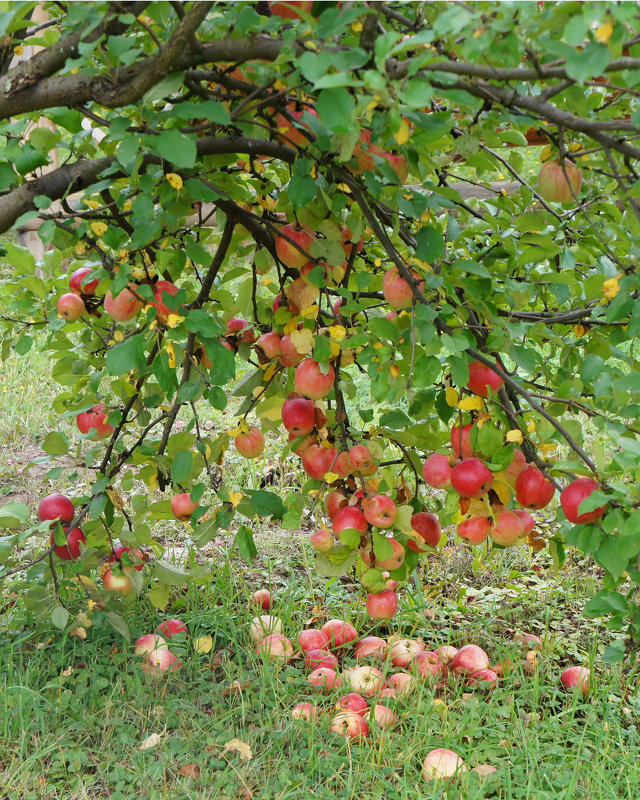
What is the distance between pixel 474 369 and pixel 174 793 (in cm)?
84

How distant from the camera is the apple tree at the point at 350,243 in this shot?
37.0 inches

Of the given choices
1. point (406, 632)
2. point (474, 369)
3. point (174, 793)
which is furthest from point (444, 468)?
point (406, 632)

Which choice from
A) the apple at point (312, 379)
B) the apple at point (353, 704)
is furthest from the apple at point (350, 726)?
the apple at point (312, 379)

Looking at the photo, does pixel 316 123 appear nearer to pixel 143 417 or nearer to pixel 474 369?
pixel 474 369

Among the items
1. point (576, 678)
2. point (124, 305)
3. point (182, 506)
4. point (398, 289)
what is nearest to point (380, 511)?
point (398, 289)

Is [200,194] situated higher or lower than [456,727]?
higher

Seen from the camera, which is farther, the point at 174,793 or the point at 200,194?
the point at 174,793

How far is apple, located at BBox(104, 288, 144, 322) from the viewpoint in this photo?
132 cm

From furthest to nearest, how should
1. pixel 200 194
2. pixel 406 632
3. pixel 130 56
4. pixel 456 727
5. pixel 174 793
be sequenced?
1. pixel 406 632
2. pixel 456 727
3. pixel 174 793
4. pixel 200 194
5. pixel 130 56

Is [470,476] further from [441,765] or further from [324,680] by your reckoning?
[324,680]

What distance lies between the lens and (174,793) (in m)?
1.29

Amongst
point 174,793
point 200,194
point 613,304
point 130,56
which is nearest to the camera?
point 130,56

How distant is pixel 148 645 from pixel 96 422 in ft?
1.60

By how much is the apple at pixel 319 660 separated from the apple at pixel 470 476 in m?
0.66
